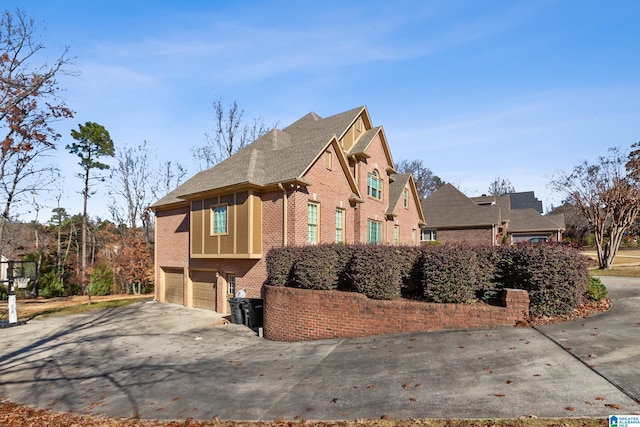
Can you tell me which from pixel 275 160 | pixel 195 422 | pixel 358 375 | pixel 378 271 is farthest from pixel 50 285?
pixel 358 375

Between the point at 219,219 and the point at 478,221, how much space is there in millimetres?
25129

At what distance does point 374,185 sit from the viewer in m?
22.3

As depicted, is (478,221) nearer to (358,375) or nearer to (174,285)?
(174,285)

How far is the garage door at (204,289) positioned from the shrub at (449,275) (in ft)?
39.8

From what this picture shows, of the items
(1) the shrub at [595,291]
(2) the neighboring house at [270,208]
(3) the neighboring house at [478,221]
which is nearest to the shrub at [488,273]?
(1) the shrub at [595,291]

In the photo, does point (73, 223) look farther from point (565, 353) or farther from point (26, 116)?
point (565, 353)

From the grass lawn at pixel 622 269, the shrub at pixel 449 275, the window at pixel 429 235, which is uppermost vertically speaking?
the window at pixel 429 235

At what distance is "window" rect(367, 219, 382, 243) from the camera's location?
21.0 metres

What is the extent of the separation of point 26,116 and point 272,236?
1333 cm

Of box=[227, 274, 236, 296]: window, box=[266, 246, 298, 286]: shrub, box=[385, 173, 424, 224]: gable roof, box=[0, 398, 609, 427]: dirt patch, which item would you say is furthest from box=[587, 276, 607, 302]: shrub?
box=[227, 274, 236, 296]: window

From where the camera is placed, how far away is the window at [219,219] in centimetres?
1666

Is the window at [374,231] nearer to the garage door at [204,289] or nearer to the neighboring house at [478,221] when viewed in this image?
the garage door at [204,289]

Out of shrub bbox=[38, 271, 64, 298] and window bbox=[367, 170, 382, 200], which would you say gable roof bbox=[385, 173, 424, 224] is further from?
shrub bbox=[38, 271, 64, 298]

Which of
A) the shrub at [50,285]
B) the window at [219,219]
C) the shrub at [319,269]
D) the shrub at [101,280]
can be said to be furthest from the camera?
the shrub at [50,285]
